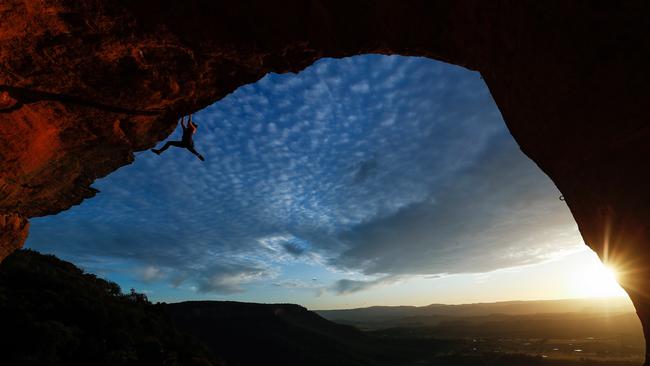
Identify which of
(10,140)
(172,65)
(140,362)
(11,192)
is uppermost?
(172,65)

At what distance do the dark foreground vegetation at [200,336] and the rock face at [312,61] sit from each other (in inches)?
349

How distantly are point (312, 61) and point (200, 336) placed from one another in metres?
72.9

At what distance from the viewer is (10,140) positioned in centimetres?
767

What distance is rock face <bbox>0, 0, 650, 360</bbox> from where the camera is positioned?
15.3ft

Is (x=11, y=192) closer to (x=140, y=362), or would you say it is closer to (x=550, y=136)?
(x=550, y=136)

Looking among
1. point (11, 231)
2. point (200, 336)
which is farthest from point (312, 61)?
point (200, 336)

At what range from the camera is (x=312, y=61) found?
28.7 ft

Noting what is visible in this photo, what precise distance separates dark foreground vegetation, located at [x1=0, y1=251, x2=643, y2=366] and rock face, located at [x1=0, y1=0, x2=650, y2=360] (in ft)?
29.1

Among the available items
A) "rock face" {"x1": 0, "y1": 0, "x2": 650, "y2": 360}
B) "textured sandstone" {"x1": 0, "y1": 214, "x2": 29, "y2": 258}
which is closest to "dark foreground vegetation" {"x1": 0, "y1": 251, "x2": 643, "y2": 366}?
"textured sandstone" {"x1": 0, "y1": 214, "x2": 29, "y2": 258}

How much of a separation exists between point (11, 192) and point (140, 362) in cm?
1450

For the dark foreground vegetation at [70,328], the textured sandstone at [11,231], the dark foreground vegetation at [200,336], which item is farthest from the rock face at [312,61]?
the dark foreground vegetation at [200,336]

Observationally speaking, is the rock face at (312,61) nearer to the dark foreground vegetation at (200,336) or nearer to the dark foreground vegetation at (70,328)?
the dark foreground vegetation at (70,328)

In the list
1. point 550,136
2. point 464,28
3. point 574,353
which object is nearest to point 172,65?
point 464,28

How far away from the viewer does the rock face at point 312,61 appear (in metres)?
4.66
